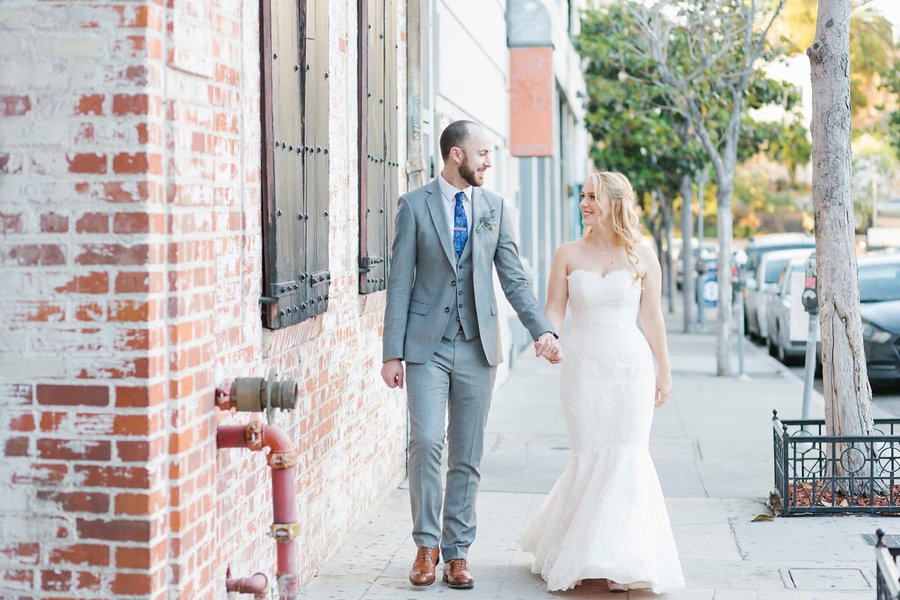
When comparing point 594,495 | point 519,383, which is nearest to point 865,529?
point 594,495

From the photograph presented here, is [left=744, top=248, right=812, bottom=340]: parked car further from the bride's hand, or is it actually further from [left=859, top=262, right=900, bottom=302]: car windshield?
the bride's hand

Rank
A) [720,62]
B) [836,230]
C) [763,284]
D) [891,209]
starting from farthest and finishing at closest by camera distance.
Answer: [891,209], [763,284], [720,62], [836,230]

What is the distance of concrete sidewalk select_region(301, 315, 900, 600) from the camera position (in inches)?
244

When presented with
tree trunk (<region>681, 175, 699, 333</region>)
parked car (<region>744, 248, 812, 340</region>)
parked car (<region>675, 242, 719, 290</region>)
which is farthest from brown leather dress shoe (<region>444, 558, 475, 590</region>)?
tree trunk (<region>681, 175, 699, 333</region>)

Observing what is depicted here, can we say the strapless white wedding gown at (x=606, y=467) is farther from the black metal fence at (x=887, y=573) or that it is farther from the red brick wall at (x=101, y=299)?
the red brick wall at (x=101, y=299)

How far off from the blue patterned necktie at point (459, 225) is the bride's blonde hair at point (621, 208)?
64 cm

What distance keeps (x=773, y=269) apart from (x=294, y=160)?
18.9m

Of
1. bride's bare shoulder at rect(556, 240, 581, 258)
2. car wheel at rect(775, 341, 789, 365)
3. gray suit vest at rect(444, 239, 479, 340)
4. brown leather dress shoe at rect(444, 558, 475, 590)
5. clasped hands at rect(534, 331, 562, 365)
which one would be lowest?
car wheel at rect(775, 341, 789, 365)

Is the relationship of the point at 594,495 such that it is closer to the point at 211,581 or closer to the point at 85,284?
the point at 211,581

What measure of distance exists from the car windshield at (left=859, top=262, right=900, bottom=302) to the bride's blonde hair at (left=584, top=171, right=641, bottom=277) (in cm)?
1082

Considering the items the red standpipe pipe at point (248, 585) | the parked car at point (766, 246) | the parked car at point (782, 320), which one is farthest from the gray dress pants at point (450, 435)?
the parked car at point (766, 246)

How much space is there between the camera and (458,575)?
6.12m

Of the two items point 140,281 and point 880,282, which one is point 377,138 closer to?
point 140,281

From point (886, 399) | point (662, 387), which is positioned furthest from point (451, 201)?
point (886, 399)
